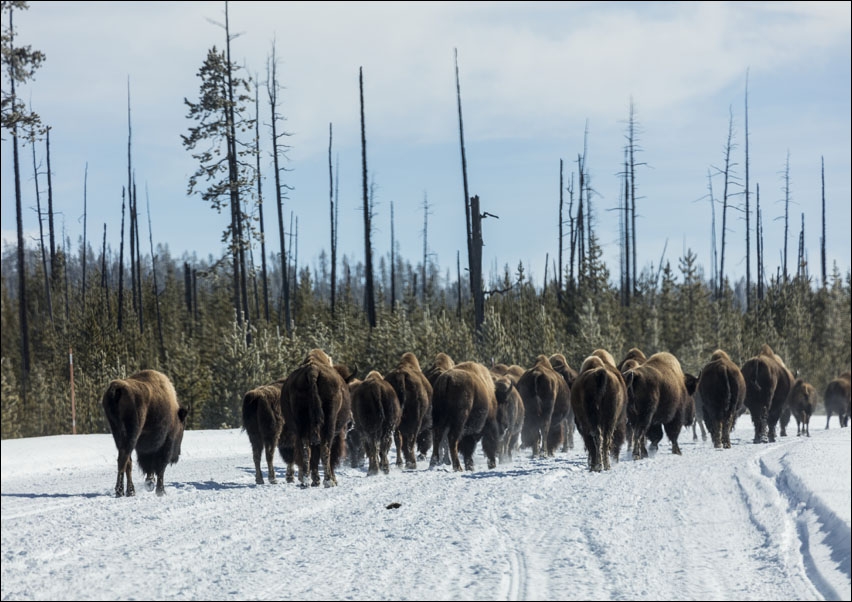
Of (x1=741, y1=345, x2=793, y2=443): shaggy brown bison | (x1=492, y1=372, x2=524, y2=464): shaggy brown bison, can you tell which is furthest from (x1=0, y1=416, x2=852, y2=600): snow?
(x1=741, y1=345, x2=793, y2=443): shaggy brown bison

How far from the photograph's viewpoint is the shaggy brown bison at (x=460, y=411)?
56.3 feet

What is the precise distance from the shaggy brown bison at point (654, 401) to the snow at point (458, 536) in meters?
2.05

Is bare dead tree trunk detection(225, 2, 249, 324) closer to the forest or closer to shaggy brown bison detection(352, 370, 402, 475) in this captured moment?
the forest

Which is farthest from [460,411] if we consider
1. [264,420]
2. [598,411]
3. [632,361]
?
[632,361]

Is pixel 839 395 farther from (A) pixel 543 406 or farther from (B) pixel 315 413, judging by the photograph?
(B) pixel 315 413

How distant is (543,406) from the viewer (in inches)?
770

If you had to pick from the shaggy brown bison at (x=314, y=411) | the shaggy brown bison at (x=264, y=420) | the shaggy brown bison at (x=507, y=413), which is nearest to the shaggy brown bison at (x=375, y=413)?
the shaggy brown bison at (x=264, y=420)

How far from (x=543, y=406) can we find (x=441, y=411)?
3.04m

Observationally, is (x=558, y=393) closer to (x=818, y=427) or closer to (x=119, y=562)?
(x=119, y=562)

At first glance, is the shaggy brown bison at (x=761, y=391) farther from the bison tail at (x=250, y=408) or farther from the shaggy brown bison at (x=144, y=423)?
the shaggy brown bison at (x=144, y=423)

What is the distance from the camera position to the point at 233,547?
8.94 metres

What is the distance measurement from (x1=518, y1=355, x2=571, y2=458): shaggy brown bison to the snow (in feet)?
12.6

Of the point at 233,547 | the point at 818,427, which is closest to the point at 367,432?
the point at 233,547

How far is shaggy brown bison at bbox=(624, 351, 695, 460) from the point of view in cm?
1764
